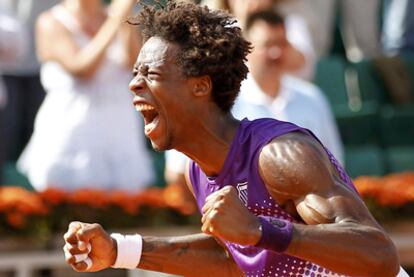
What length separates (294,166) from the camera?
383 cm

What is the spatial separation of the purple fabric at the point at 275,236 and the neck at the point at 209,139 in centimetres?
62

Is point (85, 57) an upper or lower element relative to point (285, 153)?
lower

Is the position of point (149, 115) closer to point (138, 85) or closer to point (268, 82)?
point (138, 85)

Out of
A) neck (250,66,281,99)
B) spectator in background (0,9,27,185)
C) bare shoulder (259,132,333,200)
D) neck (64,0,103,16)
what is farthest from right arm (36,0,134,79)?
bare shoulder (259,132,333,200)

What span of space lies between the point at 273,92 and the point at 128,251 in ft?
9.74

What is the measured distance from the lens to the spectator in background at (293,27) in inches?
298

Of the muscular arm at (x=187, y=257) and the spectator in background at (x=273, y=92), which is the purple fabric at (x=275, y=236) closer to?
the muscular arm at (x=187, y=257)

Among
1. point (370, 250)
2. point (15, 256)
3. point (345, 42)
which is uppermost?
point (370, 250)

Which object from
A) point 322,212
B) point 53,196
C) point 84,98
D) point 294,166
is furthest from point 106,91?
point 322,212

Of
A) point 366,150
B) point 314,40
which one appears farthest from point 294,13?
point 366,150

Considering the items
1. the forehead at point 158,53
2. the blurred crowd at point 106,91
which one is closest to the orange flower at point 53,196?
the blurred crowd at point 106,91

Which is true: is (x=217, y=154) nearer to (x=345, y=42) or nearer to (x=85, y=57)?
(x=85, y=57)

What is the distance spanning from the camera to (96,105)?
25.0 ft

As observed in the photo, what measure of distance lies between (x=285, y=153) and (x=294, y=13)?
17.0 ft
